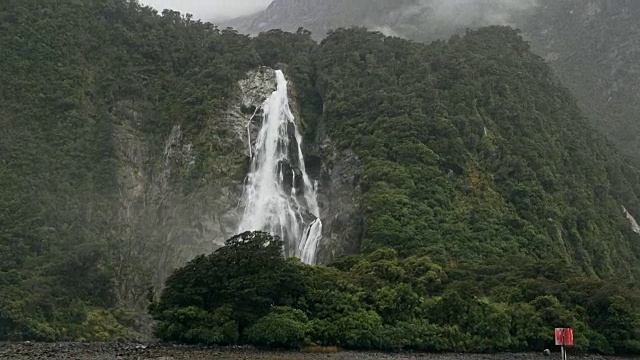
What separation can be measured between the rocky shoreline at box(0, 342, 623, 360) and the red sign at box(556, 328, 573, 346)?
5.35 ft

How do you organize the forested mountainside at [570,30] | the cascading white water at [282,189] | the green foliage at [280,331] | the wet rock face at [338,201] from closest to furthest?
the green foliage at [280,331] → the wet rock face at [338,201] → the cascading white water at [282,189] → the forested mountainside at [570,30]

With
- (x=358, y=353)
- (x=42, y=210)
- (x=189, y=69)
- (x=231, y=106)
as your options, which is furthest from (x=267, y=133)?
(x=358, y=353)

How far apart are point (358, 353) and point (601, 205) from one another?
157ft

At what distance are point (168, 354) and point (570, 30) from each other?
14553 cm

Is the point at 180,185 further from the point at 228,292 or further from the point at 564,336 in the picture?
the point at 564,336

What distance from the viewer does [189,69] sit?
80438mm

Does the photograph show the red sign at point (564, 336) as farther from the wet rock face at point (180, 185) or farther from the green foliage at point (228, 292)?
the wet rock face at point (180, 185)

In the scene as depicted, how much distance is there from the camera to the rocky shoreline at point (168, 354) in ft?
104

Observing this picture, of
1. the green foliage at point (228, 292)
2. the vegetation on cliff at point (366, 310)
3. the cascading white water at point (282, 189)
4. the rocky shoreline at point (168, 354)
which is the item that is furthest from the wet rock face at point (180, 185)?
the rocky shoreline at point (168, 354)

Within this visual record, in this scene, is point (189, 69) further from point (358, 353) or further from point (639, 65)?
point (639, 65)

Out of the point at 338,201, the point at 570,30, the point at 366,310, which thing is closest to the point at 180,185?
the point at 338,201

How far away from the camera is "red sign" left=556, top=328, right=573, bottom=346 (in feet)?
119

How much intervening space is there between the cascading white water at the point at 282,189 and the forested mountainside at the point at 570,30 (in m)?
58.6

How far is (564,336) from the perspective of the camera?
3647 centimetres
